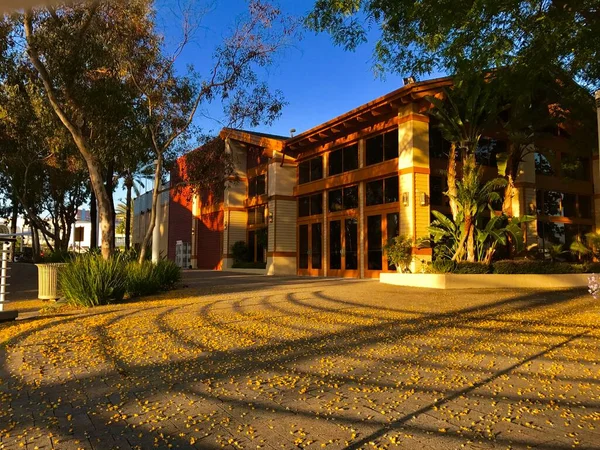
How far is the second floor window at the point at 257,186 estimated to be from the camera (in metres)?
25.5

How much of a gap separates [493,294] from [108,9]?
11.9 meters

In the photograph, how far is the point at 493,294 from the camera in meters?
11.5

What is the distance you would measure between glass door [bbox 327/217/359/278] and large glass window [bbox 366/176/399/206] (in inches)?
48.9

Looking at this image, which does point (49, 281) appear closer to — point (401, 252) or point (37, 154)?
point (401, 252)

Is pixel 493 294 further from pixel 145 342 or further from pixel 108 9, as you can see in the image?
pixel 108 9

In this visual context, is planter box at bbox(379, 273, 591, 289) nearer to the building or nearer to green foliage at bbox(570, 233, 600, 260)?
the building

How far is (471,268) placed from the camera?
1384 centimetres

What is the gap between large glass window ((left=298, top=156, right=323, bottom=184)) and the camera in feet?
72.3

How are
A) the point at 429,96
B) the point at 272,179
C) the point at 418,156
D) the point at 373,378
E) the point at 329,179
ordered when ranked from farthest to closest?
the point at 272,179 < the point at 329,179 < the point at 418,156 < the point at 429,96 < the point at 373,378

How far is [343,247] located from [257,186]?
8.35 m

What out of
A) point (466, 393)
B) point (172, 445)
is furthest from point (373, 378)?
point (172, 445)

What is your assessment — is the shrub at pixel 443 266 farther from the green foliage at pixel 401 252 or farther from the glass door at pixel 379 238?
the glass door at pixel 379 238

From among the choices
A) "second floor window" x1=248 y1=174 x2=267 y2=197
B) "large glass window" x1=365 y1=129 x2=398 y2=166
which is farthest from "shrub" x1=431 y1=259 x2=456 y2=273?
"second floor window" x1=248 y1=174 x2=267 y2=197

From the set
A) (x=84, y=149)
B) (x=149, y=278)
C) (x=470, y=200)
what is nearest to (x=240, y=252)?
(x=149, y=278)
